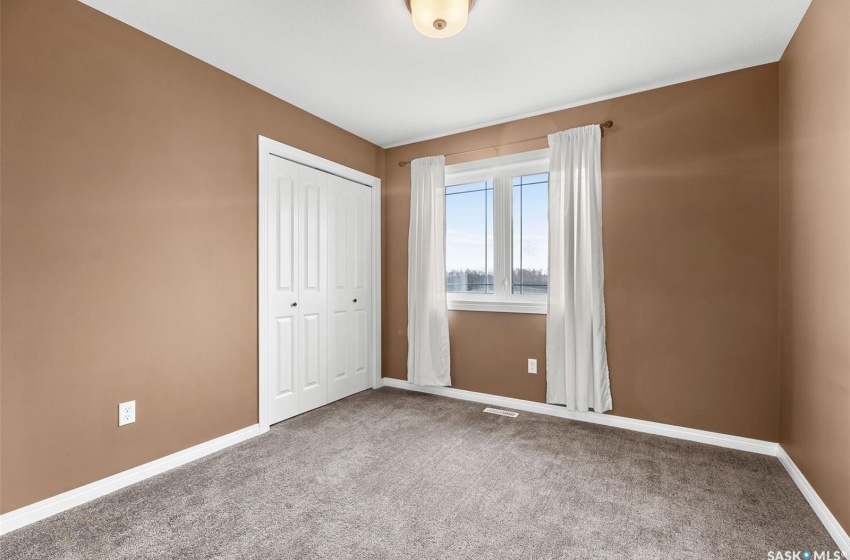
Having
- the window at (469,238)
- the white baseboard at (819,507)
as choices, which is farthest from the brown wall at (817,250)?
the window at (469,238)

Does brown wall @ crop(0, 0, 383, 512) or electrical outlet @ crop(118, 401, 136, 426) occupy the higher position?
brown wall @ crop(0, 0, 383, 512)

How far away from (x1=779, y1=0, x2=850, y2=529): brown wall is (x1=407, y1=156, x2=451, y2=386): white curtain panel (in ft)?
8.02

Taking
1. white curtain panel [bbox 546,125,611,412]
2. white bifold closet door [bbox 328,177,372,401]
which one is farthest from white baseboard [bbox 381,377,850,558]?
white bifold closet door [bbox 328,177,372,401]

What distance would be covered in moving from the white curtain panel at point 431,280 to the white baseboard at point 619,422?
177 millimetres

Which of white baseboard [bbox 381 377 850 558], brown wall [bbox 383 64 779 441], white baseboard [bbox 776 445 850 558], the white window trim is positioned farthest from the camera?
the white window trim

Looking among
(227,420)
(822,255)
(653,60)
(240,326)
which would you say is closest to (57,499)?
(227,420)

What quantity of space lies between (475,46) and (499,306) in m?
2.06

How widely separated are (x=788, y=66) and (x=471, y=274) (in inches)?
101

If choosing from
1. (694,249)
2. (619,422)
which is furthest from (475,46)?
(619,422)

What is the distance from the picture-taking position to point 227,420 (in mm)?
2791

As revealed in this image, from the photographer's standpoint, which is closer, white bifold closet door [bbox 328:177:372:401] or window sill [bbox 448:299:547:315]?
window sill [bbox 448:299:547:315]

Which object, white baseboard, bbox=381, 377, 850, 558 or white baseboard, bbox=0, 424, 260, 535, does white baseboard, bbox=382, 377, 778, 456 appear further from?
white baseboard, bbox=0, 424, 260, 535

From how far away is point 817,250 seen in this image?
2014 millimetres

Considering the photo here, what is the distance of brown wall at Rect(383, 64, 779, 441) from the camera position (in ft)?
8.66
